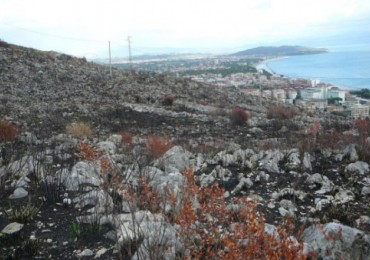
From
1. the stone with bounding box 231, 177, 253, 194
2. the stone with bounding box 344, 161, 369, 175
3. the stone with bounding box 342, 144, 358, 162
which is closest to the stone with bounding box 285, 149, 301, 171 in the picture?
the stone with bounding box 344, 161, 369, 175

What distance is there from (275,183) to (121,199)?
235 centimetres

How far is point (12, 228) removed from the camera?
3938mm

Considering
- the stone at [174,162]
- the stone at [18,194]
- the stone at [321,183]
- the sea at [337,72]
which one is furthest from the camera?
the sea at [337,72]

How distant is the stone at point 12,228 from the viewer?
3.85 m

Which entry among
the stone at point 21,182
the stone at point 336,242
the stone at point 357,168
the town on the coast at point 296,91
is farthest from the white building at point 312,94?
the stone at point 336,242

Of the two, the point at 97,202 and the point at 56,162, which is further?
the point at 56,162

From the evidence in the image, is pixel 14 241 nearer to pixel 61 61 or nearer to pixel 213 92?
pixel 213 92

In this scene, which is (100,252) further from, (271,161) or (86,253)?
(271,161)

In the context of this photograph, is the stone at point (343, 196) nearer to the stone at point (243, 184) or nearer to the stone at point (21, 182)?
the stone at point (243, 184)

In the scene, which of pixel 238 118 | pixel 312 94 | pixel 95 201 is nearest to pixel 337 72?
pixel 312 94

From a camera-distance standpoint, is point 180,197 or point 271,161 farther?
point 271,161

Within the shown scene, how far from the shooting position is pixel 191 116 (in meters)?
15.6

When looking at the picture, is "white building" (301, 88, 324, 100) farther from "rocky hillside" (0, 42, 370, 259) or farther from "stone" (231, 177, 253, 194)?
"stone" (231, 177, 253, 194)

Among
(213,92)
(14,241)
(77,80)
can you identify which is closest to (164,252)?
(14,241)
